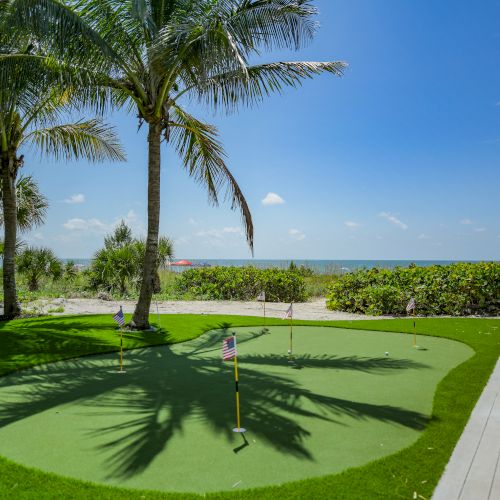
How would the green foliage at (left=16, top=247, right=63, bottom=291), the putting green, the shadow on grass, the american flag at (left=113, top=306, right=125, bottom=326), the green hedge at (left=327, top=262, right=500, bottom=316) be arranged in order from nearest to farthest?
1. the putting green
2. the shadow on grass
3. the american flag at (left=113, top=306, right=125, bottom=326)
4. the green hedge at (left=327, top=262, right=500, bottom=316)
5. the green foliage at (left=16, top=247, right=63, bottom=291)

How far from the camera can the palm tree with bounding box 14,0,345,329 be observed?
7953 mm

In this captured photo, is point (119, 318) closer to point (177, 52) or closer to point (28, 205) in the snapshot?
point (177, 52)

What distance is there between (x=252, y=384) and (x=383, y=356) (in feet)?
9.38

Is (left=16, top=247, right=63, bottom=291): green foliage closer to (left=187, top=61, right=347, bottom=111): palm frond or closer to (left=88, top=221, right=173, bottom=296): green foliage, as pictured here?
(left=88, top=221, right=173, bottom=296): green foliage

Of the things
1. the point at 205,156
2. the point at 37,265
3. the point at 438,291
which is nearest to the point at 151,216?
the point at 205,156

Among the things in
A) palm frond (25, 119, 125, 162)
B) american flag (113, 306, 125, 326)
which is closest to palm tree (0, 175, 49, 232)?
palm frond (25, 119, 125, 162)

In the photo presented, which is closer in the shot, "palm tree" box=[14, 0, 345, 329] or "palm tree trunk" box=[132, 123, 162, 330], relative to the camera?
"palm tree" box=[14, 0, 345, 329]

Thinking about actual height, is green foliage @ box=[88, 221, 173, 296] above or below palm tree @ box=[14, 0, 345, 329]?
below

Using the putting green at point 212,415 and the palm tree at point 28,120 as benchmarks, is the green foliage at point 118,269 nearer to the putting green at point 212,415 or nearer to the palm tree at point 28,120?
the palm tree at point 28,120

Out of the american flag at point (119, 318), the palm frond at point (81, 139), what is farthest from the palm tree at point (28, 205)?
the american flag at point (119, 318)

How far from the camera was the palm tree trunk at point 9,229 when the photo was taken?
39.0 ft

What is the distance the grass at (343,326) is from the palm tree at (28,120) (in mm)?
2910

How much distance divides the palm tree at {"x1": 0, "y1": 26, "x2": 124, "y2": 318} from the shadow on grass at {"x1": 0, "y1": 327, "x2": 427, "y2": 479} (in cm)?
549

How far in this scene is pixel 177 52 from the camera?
8461 mm
